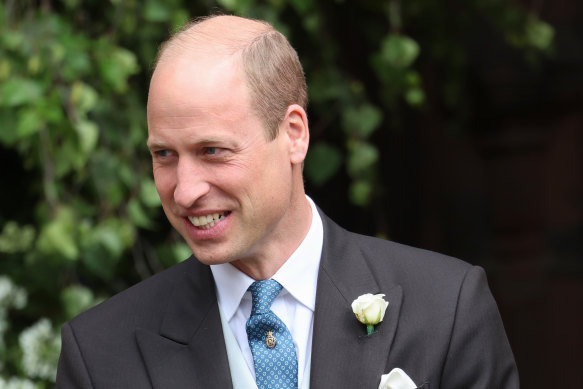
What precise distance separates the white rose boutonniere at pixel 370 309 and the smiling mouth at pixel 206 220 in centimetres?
34

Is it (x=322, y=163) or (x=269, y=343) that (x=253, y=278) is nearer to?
(x=269, y=343)

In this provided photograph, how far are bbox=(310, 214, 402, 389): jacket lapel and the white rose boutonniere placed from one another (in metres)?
0.03

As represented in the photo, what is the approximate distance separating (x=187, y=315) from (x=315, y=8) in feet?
5.17

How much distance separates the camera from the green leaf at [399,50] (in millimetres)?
3242

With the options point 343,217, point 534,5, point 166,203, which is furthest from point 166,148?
point 534,5

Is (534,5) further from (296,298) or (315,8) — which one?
(296,298)

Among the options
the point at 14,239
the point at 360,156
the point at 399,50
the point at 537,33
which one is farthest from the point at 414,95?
the point at 14,239

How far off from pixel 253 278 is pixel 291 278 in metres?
0.08

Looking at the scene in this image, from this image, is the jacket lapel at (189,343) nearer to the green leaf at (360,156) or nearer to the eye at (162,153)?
the eye at (162,153)

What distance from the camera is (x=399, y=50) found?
326 centimetres

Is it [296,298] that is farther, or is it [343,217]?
[343,217]

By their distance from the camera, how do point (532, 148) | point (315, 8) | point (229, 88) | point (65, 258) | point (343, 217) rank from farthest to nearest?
point (532, 148) → point (343, 217) → point (315, 8) → point (65, 258) → point (229, 88)

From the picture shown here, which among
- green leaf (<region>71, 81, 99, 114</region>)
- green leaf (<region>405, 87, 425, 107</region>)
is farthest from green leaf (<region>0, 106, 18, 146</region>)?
green leaf (<region>405, 87, 425, 107</region>)

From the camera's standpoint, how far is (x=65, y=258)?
9.88 feet
